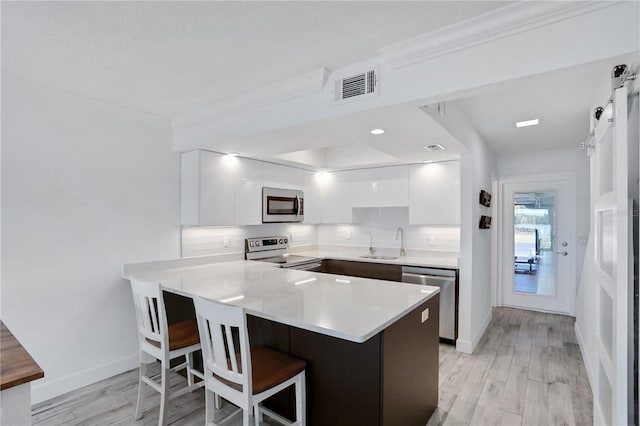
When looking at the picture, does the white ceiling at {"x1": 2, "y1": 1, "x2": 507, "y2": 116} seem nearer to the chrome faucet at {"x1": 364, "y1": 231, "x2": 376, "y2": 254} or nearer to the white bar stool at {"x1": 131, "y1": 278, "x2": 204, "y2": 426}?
the white bar stool at {"x1": 131, "y1": 278, "x2": 204, "y2": 426}

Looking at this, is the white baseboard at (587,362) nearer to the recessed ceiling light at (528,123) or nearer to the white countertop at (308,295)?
the white countertop at (308,295)

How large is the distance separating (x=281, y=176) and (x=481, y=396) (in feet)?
10.0

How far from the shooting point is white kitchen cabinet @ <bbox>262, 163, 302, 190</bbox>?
393 cm

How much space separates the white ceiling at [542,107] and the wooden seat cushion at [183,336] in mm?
2424

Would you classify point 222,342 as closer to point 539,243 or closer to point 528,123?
point 528,123

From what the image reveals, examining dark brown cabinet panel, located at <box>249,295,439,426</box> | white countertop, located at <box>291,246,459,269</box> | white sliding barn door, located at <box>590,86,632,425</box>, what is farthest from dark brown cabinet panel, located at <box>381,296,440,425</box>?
white countertop, located at <box>291,246,459,269</box>

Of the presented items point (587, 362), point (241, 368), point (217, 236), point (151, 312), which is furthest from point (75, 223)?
point (587, 362)

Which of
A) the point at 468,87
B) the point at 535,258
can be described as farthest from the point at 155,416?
the point at 535,258

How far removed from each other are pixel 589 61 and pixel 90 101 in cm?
344

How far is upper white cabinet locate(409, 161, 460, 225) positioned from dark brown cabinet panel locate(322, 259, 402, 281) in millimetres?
663

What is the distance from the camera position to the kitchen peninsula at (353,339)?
5.54ft

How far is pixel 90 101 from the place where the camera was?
2797 mm

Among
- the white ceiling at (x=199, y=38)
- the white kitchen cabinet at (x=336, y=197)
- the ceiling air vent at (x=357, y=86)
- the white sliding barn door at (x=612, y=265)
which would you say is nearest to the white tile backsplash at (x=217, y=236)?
the white kitchen cabinet at (x=336, y=197)

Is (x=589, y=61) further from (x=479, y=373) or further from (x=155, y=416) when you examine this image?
(x=155, y=416)
